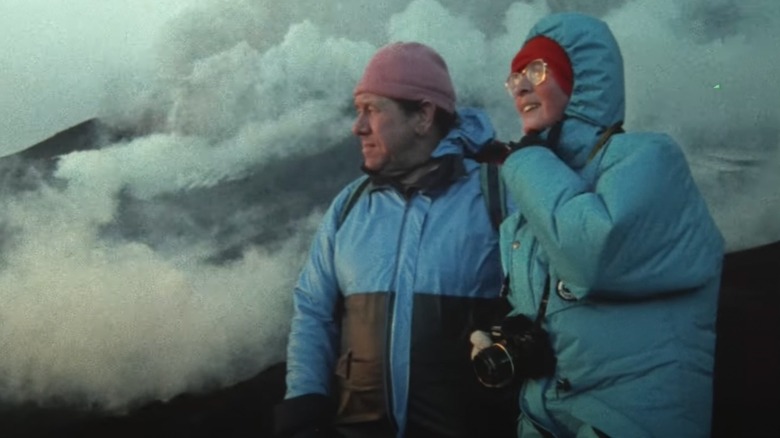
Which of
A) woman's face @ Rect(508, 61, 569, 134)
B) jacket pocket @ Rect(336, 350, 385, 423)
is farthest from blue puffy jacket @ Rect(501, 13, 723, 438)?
jacket pocket @ Rect(336, 350, 385, 423)

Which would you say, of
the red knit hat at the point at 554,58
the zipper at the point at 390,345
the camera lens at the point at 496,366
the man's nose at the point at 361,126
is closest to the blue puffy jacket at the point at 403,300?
the zipper at the point at 390,345

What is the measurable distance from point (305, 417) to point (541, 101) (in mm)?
958

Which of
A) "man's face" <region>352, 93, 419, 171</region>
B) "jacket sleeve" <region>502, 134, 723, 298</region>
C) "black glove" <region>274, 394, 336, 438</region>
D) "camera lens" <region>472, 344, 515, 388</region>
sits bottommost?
"black glove" <region>274, 394, 336, 438</region>

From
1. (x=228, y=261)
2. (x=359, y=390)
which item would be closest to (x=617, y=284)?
(x=359, y=390)

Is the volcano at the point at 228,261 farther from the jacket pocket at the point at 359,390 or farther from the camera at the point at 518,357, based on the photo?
the camera at the point at 518,357

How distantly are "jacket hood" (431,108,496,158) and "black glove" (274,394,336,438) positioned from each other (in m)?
0.69

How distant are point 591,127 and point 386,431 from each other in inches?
34.2

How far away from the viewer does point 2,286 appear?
8.24 ft

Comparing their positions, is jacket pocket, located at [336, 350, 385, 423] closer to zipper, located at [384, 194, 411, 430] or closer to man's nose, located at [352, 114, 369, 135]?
zipper, located at [384, 194, 411, 430]

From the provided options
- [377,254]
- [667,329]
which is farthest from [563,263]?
[377,254]

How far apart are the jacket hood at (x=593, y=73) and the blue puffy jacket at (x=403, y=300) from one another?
0.48 m

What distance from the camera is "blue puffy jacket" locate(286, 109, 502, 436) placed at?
87.0 inches

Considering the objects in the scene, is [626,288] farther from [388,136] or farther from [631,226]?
[388,136]

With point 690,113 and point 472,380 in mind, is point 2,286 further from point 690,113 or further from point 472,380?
point 690,113
